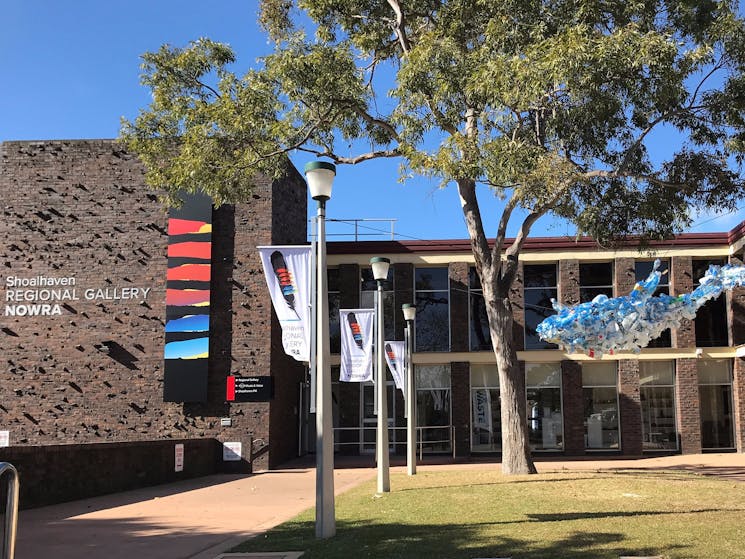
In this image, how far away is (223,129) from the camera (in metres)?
15.7

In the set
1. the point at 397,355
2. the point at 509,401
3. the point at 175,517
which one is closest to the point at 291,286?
the point at 175,517

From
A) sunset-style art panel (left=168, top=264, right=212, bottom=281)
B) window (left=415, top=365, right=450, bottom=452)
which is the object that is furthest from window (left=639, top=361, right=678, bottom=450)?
sunset-style art panel (left=168, top=264, right=212, bottom=281)

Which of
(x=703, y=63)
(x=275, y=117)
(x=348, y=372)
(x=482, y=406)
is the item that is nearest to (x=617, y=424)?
(x=482, y=406)

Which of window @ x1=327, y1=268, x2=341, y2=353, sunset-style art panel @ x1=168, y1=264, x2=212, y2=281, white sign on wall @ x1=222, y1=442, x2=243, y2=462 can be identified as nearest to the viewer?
white sign on wall @ x1=222, y1=442, x2=243, y2=462

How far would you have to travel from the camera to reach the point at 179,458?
1934cm

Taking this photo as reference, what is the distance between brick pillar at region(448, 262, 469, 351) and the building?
0.17ft

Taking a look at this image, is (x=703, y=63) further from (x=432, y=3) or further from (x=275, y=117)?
(x=275, y=117)

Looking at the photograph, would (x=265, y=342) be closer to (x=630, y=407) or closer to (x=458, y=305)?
(x=458, y=305)

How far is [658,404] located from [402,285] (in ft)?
31.6

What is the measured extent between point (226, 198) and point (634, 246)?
1490 cm

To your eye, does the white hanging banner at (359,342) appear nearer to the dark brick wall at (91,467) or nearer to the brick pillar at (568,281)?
the dark brick wall at (91,467)

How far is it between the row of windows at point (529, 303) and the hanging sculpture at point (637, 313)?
8.56 meters

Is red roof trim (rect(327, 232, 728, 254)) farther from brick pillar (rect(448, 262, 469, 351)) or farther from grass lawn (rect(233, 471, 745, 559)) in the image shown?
grass lawn (rect(233, 471, 745, 559))

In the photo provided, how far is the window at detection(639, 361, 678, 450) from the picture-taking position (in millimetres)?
25828
